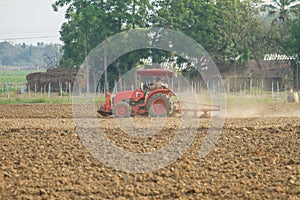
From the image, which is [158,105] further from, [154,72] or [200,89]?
[200,89]

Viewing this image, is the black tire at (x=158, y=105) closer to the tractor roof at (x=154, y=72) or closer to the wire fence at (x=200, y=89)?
the tractor roof at (x=154, y=72)

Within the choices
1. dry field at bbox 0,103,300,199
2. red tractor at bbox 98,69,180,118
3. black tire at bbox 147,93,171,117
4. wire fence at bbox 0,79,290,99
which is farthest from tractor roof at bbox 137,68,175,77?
wire fence at bbox 0,79,290,99

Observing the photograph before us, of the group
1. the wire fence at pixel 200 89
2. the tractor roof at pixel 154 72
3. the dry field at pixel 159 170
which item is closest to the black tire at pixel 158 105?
the tractor roof at pixel 154 72

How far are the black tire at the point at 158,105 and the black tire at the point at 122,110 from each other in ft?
2.09

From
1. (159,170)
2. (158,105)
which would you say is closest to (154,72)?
(158,105)

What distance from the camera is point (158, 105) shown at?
17281 mm

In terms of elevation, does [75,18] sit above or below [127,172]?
above

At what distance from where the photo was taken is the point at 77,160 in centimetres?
1054

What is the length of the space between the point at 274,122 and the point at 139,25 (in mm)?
22863

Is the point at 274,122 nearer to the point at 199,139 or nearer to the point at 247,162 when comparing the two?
the point at 199,139

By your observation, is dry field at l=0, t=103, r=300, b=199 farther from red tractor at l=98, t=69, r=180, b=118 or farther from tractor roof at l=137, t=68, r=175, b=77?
tractor roof at l=137, t=68, r=175, b=77

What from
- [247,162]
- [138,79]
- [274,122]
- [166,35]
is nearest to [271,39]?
[166,35]

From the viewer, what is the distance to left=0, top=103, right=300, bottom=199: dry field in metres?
8.15

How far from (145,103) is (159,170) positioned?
7904 mm
